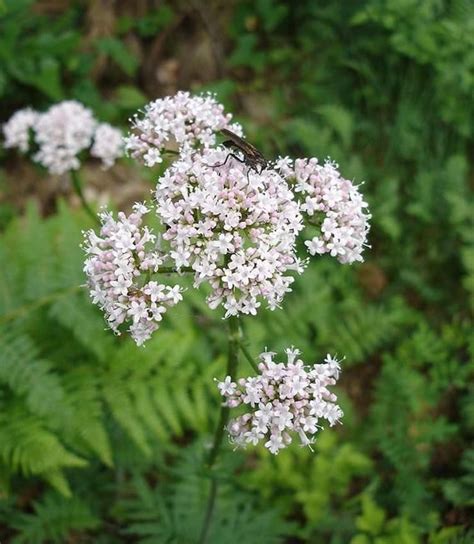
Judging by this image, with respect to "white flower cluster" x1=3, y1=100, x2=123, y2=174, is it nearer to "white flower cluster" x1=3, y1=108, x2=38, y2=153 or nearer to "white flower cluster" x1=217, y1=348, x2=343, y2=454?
"white flower cluster" x1=3, y1=108, x2=38, y2=153

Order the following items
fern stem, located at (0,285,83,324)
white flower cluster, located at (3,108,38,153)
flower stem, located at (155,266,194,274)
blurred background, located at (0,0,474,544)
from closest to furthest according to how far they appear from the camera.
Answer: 1. flower stem, located at (155,266,194,274)
2. blurred background, located at (0,0,474,544)
3. fern stem, located at (0,285,83,324)
4. white flower cluster, located at (3,108,38,153)

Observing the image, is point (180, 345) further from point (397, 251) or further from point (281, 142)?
point (281, 142)

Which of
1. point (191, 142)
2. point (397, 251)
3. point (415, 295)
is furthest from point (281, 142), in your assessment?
point (191, 142)

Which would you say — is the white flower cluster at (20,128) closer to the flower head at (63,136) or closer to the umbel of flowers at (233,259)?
the flower head at (63,136)

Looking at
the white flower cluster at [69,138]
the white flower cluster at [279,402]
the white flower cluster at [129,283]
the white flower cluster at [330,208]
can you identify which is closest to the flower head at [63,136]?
the white flower cluster at [69,138]

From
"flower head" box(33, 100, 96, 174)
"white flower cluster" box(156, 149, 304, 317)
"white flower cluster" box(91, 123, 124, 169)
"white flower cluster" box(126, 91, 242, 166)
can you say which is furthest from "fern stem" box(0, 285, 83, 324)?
"white flower cluster" box(156, 149, 304, 317)
